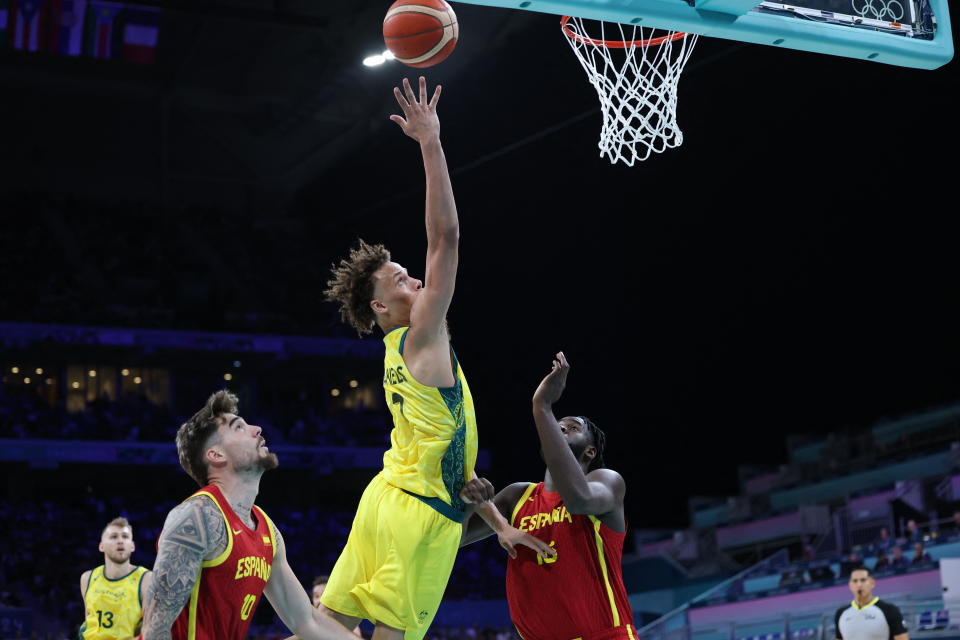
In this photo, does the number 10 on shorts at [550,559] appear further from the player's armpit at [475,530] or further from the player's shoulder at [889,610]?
the player's shoulder at [889,610]

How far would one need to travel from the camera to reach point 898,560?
553 inches

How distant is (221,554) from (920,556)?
37.4 feet

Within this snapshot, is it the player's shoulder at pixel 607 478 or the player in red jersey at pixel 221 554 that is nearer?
the player in red jersey at pixel 221 554

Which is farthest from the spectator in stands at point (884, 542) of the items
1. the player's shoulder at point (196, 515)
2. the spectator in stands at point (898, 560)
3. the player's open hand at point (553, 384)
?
the player's shoulder at point (196, 515)

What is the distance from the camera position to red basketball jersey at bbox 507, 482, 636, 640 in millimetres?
5207

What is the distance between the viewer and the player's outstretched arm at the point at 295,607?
464cm

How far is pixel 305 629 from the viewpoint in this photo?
4.66m

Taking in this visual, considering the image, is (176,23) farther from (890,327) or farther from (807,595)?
(807,595)

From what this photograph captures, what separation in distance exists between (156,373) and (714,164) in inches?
543

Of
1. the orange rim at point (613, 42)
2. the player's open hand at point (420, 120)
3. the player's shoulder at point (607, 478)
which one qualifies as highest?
the orange rim at point (613, 42)

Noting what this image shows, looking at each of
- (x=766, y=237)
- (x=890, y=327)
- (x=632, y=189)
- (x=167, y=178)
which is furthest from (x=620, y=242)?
(x=167, y=178)

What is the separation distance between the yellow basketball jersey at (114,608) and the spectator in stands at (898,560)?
8926 millimetres

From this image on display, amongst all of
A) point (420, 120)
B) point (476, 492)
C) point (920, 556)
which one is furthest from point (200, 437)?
point (920, 556)

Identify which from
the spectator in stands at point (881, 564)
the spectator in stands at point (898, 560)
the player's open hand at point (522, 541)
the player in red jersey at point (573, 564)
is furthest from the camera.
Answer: the spectator in stands at point (881, 564)
